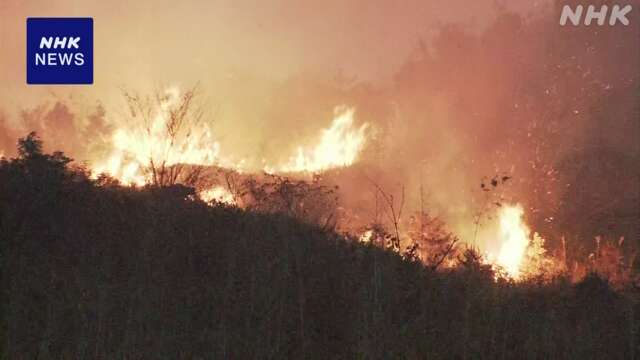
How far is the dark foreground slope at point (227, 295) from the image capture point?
601 centimetres

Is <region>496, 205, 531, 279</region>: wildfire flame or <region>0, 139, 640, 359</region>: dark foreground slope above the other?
<region>496, 205, 531, 279</region>: wildfire flame

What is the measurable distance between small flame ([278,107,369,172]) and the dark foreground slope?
32725 mm

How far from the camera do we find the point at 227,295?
6.98 m

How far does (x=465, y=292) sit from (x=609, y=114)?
103ft

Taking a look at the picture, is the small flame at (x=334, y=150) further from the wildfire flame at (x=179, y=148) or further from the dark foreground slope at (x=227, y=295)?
the dark foreground slope at (x=227, y=295)

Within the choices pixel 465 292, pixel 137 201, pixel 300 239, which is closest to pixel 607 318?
pixel 465 292

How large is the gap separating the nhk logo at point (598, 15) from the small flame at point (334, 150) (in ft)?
56.6

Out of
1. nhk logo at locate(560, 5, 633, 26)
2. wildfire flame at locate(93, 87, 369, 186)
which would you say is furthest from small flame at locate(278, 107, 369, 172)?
nhk logo at locate(560, 5, 633, 26)

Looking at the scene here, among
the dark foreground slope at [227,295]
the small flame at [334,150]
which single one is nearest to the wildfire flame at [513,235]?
the small flame at [334,150]

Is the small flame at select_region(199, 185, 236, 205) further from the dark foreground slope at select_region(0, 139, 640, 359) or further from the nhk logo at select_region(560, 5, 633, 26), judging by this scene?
the nhk logo at select_region(560, 5, 633, 26)

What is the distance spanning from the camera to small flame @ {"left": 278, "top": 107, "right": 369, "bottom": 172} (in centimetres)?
4447

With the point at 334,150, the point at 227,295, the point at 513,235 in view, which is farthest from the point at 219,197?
the point at 334,150

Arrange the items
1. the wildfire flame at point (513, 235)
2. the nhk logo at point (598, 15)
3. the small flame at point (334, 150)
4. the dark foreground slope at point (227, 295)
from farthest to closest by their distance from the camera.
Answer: the small flame at point (334, 150) < the nhk logo at point (598, 15) < the wildfire flame at point (513, 235) < the dark foreground slope at point (227, 295)

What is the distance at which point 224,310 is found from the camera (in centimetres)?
673
